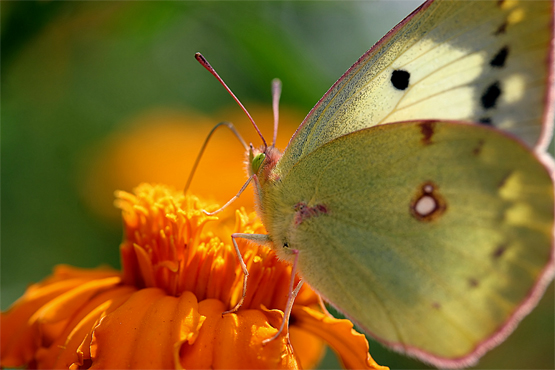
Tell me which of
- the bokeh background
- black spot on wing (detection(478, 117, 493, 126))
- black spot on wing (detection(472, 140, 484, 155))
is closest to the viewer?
black spot on wing (detection(472, 140, 484, 155))

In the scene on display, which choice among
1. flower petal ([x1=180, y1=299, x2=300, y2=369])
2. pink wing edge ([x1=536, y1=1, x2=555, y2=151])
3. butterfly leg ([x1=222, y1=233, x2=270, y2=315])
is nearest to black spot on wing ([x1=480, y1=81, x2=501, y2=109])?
pink wing edge ([x1=536, y1=1, x2=555, y2=151])

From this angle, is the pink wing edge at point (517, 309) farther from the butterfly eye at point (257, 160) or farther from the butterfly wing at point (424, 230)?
the butterfly eye at point (257, 160)

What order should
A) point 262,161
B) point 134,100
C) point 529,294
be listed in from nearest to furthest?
point 529,294
point 262,161
point 134,100

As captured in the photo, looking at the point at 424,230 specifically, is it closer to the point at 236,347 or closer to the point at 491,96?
the point at 491,96

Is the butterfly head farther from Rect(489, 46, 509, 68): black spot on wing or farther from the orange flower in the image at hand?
Rect(489, 46, 509, 68): black spot on wing

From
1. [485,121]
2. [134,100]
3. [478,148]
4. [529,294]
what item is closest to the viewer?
[529,294]

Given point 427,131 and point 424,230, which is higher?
point 427,131

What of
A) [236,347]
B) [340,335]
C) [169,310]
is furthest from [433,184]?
[169,310]

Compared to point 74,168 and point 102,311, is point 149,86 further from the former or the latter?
point 102,311
